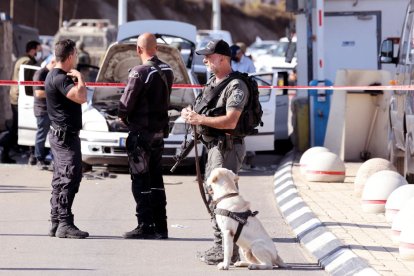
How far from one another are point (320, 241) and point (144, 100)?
2110 mm

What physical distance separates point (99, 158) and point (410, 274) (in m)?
8.96

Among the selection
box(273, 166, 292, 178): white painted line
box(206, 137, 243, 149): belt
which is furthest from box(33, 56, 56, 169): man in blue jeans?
box(206, 137, 243, 149): belt

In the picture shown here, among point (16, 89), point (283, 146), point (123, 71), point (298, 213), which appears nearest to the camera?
point (298, 213)

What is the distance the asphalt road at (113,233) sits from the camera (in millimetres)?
9273

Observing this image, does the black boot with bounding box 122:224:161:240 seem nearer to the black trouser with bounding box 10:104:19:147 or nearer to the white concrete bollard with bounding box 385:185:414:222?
the white concrete bollard with bounding box 385:185:414:222

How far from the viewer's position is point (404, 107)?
14.5 meters

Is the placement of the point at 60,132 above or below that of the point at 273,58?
below

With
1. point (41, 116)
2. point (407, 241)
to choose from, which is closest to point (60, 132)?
point (407, 241)

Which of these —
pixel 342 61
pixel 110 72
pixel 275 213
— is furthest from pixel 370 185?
pixel 342 61

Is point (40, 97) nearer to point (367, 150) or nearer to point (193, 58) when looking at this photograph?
point (193, 58)

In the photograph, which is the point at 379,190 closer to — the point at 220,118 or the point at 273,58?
the point at 220,118

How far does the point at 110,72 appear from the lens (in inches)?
707

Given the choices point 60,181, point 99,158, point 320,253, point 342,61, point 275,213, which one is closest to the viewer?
point 320,253

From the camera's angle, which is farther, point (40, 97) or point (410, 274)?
point (40, 97)
